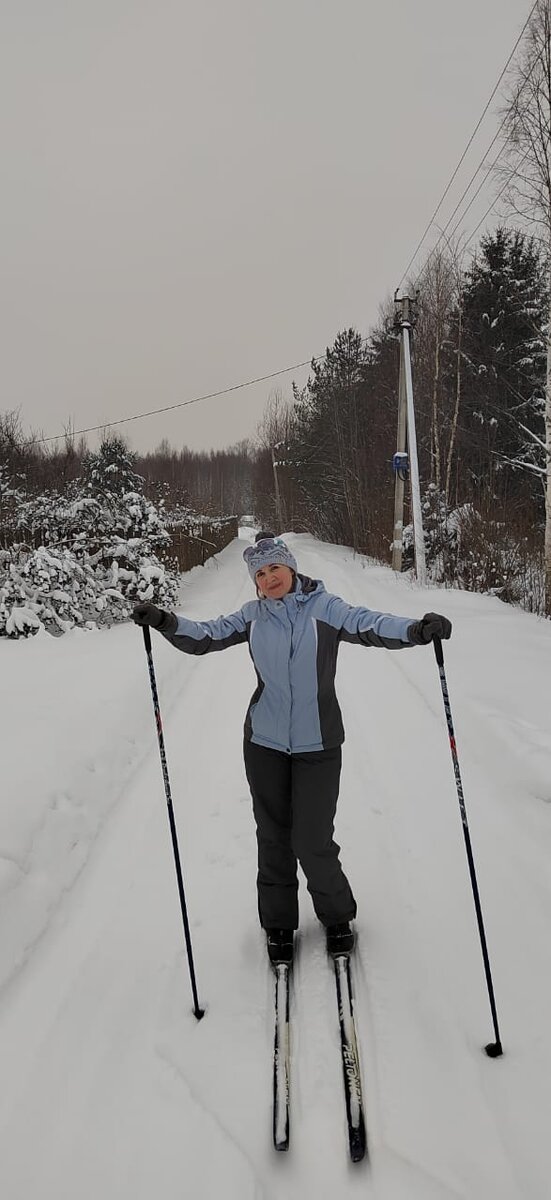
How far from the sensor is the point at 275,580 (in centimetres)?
246

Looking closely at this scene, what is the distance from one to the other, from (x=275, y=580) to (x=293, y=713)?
0.60m

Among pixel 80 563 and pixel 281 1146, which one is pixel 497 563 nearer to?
pixel 80 563

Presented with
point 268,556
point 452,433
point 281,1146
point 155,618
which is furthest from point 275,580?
point 452,433

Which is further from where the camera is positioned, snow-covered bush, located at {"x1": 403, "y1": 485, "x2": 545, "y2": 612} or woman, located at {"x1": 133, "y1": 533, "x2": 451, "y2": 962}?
snow-covered bush, located at {"x1": 403, "y1": 485, "x2": 545, "y2": 612}

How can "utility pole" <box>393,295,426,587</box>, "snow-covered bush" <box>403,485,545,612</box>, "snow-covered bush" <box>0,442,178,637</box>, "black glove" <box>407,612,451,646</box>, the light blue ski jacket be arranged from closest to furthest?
"black glove" <box>407,612,451,646</box>, the light blue ski jacket, "snow-covered bush" <box>0,442,178,637</box>, "snow-covered bush" <box>403,485,545,612</box>, "utility pole" <box>393,295,426,587</box>

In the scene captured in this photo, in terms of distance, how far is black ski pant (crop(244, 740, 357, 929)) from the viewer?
8.14ft

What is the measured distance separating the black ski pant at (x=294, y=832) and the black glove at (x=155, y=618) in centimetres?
66

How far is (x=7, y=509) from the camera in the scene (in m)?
10.3

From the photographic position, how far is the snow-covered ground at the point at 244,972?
1800 mm

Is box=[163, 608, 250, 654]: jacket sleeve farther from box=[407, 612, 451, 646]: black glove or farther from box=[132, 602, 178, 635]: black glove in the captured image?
box=[407, 612, 451, 646]: black glove

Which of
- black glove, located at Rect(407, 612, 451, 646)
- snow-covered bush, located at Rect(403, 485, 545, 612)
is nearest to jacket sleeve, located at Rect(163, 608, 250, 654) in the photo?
black glove, located at Rect(407, 612, 451, 646)

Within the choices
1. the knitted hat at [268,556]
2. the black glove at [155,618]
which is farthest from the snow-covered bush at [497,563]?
the black glove at [155,618]

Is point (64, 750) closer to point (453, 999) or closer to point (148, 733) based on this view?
point (148, 733)

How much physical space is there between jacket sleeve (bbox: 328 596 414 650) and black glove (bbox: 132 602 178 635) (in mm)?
732
